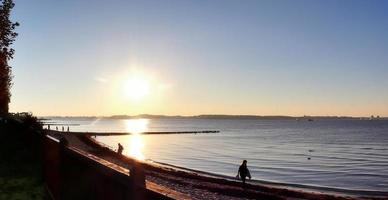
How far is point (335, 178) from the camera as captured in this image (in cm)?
5150

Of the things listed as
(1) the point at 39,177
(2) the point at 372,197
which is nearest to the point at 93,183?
(1) the point at 39,177

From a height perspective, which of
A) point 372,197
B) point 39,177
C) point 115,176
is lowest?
point 372,197

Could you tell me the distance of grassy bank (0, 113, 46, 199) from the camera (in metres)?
13.1

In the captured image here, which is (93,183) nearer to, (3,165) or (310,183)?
(3,165)

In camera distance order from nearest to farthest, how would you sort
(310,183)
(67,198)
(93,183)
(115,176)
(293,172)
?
(115,176)
(93,183)
(67,198)
(310,183)
(293,172)

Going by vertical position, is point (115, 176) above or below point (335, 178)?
above

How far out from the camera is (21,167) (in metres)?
17.1

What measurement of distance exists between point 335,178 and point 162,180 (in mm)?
21264

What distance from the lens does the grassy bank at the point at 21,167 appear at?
515 inches

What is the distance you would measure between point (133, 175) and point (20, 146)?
19057mm

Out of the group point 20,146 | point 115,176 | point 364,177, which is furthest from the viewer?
point 364,177

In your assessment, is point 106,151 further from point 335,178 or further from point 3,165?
point 3,165

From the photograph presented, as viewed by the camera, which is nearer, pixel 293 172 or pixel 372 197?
pixel 372 197

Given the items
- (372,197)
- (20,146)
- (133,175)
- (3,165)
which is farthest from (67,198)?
(372,197)
